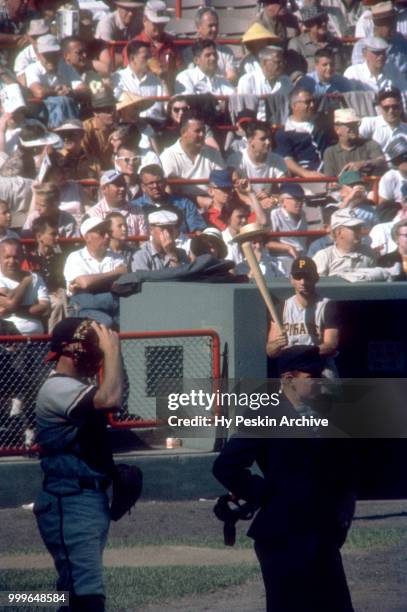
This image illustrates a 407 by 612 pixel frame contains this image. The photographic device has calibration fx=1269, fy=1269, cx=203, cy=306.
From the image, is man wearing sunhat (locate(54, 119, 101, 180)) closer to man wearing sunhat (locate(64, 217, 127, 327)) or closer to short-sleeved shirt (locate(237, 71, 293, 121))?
man wearing sunhat (locate(64, 217, 127, 327))

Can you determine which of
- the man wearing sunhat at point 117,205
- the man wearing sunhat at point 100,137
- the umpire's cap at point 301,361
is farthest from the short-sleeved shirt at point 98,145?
the umpire's cap at point 301,361

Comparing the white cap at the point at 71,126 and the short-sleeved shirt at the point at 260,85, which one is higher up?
Result: the short-sleeved shirt at the point at 260,85

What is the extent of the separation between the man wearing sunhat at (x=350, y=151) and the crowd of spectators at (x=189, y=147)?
0.02 metres

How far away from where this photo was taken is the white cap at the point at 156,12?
15.6 m

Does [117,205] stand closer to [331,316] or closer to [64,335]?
[331,316]

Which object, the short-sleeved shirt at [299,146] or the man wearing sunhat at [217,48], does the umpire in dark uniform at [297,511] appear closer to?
the short-sleeved shirt at [299,146]

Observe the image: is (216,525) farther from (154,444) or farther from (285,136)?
(285,136)

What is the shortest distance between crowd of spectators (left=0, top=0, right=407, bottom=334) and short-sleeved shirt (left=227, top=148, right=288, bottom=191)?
0.06 ft

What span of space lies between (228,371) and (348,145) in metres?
5.05

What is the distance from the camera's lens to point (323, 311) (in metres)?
10.3

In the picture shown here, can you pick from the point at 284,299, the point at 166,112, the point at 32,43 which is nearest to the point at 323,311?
the point at 284,299

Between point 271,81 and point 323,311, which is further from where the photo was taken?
point 271,81

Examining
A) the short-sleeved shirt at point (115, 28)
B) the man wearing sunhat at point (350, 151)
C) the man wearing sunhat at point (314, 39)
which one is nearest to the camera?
the man wearing sunhat at point (350, 151)

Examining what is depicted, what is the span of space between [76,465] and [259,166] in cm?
899
